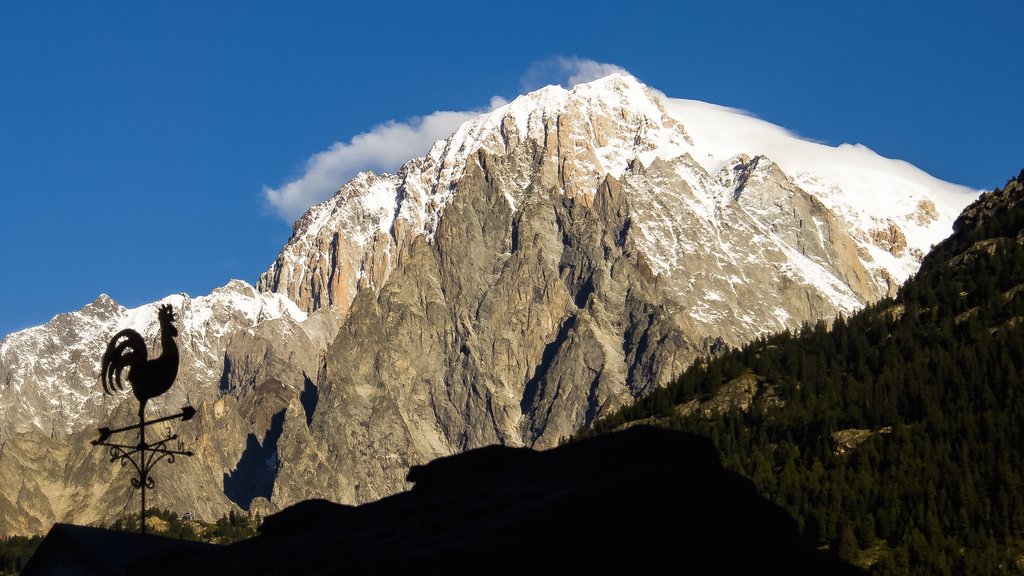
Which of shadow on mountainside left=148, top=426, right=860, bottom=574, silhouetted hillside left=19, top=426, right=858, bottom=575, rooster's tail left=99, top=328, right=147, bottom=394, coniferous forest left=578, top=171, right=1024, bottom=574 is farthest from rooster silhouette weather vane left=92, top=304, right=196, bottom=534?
coniferous forest left=578, top=171, right=1024, bottom=574

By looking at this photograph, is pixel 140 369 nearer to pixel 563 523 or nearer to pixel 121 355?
pixel 121 355

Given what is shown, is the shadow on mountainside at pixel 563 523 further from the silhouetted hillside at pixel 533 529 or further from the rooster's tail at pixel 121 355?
the rooster's tail at pixel 121 355

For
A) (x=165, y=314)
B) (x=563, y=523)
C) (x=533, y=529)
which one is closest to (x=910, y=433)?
(x=165, y=314)

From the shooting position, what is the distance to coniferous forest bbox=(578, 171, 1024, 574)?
Result: 127 m

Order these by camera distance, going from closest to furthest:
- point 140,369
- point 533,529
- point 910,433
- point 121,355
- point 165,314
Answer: point 533,529, point 140,369, point 121,355, point 165,314, point 910,433

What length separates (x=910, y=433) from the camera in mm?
154750

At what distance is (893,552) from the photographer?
406ft

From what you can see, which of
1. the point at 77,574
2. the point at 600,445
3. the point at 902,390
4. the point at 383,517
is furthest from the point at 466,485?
the point at 902,390

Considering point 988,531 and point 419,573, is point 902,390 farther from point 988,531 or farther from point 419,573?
point 419,573

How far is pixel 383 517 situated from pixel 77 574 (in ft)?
11.1

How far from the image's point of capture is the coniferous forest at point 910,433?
127 meters

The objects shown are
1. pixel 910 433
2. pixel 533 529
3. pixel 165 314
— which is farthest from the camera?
pixel 910 433

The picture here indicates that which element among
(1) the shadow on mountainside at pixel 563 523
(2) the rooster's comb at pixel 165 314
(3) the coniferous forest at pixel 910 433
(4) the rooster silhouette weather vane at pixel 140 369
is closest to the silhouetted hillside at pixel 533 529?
(1) the shadow on mountainside at pixel 563 523

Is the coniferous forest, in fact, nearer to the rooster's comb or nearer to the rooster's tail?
the rooster's comb
